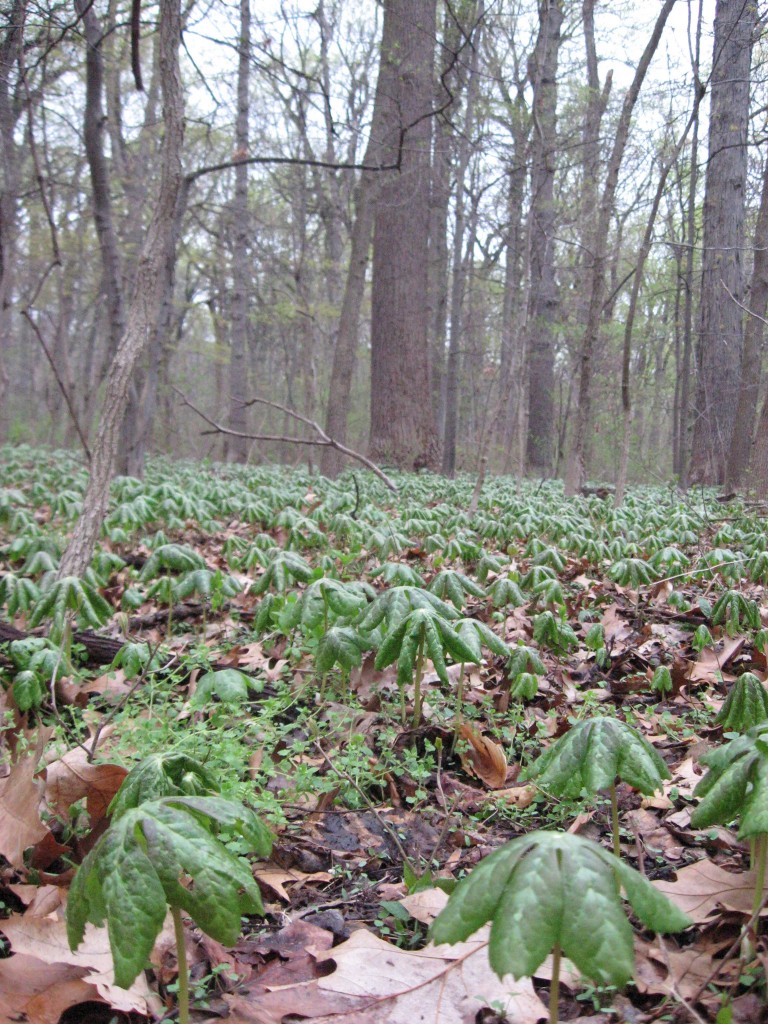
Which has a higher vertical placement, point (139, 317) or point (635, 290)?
point (635, 290)

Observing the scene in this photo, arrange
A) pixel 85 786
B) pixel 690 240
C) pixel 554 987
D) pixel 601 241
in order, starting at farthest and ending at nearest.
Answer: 1. pixel 690 240
2. pixel 601 241
3. pixel 85 786
4. pixel 554 987

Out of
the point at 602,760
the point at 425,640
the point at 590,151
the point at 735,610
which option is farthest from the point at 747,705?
the point at 590,151

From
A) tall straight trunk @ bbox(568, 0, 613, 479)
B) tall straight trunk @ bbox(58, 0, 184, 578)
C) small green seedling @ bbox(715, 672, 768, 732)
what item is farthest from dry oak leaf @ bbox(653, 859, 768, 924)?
tall straight trunk @ bbox(568, 0, 613, 479)

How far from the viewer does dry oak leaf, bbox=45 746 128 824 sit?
67.4 inches

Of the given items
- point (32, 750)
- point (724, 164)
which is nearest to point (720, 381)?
point (724, 164)

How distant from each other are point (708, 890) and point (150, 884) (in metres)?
1.08

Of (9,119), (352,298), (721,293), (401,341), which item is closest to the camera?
(9,119)

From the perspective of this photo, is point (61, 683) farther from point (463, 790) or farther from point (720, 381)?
point (720, 381)

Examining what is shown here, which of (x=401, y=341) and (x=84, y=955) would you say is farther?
(x=401, y=341)

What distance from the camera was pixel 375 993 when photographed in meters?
1.21

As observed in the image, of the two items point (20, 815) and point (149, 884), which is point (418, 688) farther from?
point (149, 884)

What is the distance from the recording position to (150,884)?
2.77 feet

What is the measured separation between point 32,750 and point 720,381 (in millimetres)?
11301

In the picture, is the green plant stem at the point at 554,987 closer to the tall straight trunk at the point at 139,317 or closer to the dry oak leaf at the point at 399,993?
the dry oak leaf at the point at 399,993
